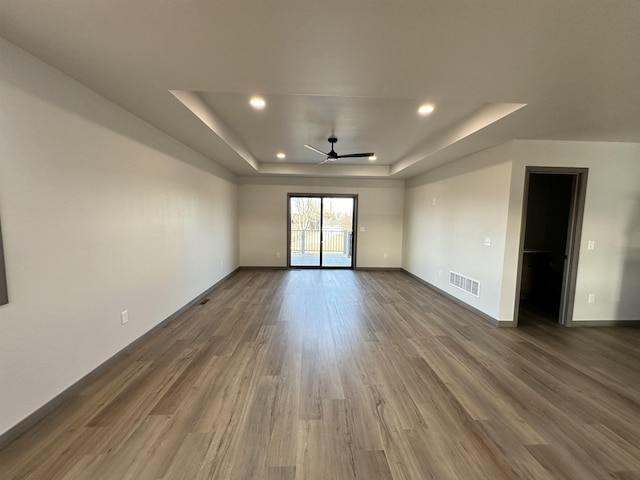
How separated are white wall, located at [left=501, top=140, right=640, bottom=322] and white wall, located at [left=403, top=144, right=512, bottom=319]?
0.44 feet

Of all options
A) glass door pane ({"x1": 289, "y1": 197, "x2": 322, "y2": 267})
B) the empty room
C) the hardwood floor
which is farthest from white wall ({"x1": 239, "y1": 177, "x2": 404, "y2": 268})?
the hardwood floor

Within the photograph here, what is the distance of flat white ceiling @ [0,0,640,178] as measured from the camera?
133cm

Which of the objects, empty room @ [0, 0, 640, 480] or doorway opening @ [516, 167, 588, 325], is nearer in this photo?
empty room @ [0, 0, 640, 480]

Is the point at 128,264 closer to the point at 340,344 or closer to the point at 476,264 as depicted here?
the point at 340,344

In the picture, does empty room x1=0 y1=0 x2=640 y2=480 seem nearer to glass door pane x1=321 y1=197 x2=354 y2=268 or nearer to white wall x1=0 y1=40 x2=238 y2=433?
white wall x1=0 y1=40 x2=238 y2=433

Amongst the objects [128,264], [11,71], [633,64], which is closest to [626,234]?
[633,64]

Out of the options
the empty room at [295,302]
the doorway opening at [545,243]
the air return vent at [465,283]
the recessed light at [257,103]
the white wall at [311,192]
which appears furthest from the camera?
the white wall at [311,192]

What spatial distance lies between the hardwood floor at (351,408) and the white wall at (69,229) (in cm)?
33

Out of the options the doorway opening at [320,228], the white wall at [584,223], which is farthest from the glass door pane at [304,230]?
the white wall at [584,223]

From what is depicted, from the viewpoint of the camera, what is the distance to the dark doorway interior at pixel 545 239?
4.55 metres

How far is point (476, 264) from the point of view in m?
4.00

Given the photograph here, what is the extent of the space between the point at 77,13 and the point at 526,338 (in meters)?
4.83

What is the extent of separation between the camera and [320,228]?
7117mm

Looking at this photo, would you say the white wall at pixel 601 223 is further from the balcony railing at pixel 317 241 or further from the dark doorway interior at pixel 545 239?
the balcony railing at pixel 317 241
